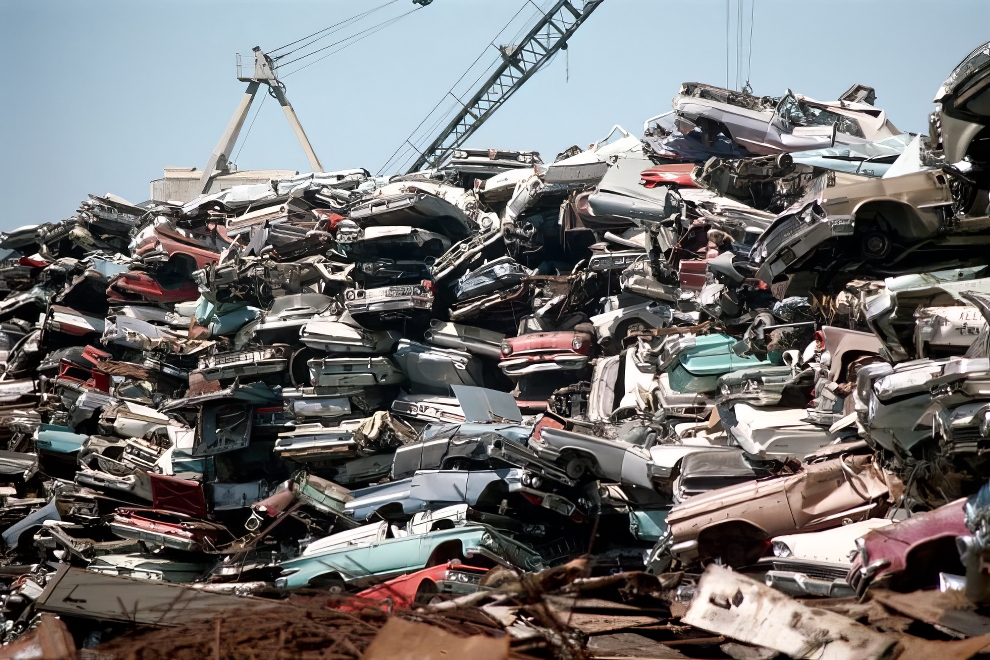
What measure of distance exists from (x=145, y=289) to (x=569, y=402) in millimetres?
13505

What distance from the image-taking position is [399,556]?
12.4 meters

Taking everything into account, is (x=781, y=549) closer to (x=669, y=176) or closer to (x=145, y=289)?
(x=669, y=176)

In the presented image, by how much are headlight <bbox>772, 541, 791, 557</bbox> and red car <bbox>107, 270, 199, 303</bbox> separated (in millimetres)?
19591

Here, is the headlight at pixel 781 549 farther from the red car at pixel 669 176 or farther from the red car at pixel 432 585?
the red car at pixel 669 176

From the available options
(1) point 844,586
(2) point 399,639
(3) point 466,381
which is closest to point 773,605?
(1) point 844,586

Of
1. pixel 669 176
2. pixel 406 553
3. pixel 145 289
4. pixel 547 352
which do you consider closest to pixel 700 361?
pixel 547 352

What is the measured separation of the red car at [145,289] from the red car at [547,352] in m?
11.3

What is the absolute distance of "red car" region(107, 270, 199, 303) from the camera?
25.5m

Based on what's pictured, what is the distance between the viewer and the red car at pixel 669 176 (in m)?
18.6

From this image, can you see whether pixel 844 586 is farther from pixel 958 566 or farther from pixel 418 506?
pixel 418 506

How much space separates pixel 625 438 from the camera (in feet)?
45.9

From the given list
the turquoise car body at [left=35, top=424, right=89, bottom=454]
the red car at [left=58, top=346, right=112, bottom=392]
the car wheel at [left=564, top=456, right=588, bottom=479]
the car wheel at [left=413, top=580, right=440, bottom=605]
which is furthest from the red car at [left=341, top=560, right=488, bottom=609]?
the red car at [left=58, top=346, right=112, bottom=392]

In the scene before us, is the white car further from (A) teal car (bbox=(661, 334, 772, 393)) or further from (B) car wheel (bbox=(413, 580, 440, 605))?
(B) car wheel (bbox=(413, 580, 440, 605))

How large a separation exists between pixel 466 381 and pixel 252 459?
4751mm
